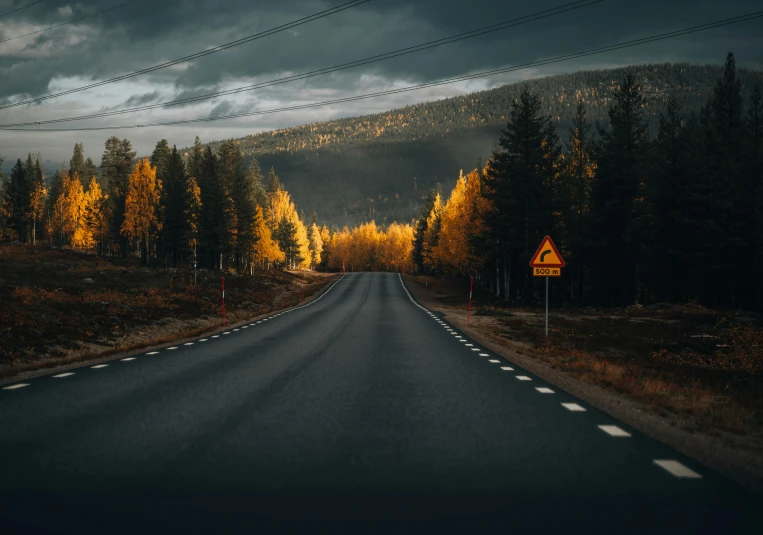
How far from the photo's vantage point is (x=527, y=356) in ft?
55.5

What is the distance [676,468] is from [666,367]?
13.3m

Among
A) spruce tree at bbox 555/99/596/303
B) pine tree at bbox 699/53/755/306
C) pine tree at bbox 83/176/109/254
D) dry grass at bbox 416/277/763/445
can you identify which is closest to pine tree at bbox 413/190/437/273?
spruce tree at bbox 555/99/596/303

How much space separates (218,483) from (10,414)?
4.33 meters

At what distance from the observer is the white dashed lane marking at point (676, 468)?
555 centimetres

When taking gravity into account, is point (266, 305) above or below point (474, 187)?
below

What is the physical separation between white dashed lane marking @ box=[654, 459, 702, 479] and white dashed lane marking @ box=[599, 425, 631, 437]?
1141 millimetres

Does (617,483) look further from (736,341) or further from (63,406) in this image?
(736,341)

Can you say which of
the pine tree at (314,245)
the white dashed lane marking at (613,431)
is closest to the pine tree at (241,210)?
the white dashed lane marking at (613,431)

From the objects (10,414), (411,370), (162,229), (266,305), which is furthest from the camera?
(162,229)

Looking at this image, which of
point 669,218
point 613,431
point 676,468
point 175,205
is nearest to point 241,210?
point 175,205

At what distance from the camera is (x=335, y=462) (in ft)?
19.1

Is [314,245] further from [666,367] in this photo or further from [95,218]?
[666,367]

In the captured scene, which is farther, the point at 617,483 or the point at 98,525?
the point at 617,483

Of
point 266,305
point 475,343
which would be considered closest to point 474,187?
point 266,305
